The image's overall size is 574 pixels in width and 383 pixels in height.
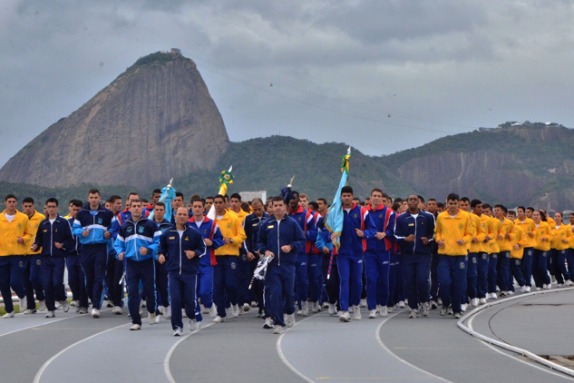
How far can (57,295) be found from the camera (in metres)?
20.8

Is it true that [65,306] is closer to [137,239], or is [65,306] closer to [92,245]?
[92,245]

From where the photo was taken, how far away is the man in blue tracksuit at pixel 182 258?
1569 cm

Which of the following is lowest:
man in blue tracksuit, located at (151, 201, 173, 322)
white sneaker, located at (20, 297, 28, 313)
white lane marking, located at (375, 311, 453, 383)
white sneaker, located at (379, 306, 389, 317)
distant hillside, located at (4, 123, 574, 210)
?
white lane marking, located at (375, 311, 453, 383)

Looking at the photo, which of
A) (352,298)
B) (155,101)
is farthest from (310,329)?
(155,101)

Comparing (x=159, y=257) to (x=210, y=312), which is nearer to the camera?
(x=159, y=257)

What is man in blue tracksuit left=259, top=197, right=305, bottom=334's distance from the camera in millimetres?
16250

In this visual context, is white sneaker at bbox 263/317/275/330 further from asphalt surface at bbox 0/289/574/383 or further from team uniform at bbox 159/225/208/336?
team uniform at bbox 159/225/208/336

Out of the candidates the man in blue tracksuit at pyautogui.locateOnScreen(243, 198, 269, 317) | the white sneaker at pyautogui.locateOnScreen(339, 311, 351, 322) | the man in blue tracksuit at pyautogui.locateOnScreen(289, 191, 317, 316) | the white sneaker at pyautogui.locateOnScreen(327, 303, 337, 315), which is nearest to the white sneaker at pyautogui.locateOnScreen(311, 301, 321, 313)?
the man in blue tracksuit at pyautogui.locateOnScreen(289, 191, 317, 316)

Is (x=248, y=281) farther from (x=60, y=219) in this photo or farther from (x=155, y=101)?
(x=155, y=101)

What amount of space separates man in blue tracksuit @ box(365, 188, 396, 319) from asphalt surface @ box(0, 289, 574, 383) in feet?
1.82

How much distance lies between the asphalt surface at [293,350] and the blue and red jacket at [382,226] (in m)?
1.29

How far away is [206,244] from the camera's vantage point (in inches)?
691

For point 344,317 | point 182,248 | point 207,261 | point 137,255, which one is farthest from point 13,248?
point 344,317

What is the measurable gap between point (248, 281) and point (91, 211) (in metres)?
3.24
